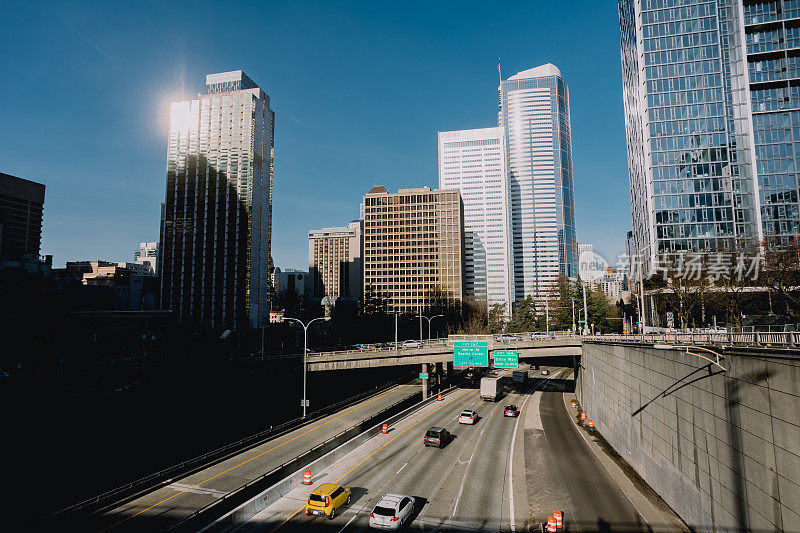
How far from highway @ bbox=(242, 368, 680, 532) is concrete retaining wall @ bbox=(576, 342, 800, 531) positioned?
130 inches

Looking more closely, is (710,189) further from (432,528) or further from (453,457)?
(432,528)

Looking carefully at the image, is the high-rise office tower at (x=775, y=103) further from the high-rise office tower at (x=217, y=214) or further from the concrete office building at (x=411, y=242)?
the high-rise office tower at (x=217, y=214)

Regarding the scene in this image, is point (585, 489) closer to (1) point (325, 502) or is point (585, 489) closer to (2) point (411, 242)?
(1) point (325, 502)

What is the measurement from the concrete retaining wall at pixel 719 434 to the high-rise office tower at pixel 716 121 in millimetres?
61546

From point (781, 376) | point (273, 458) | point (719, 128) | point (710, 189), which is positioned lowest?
point (273, 458)

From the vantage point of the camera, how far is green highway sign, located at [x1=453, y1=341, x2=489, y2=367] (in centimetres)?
5266

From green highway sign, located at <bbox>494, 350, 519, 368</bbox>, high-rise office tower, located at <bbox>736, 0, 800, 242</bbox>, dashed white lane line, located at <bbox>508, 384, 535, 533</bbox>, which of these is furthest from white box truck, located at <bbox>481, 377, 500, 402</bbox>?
high-rise office tower, located at <bbox>736, 0, 800, 242</bbox>

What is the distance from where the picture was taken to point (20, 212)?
7392 inches

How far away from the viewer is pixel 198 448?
4319cm

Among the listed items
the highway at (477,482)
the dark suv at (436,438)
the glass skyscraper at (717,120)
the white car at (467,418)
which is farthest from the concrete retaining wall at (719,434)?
the glass skyscraper at (717,120)

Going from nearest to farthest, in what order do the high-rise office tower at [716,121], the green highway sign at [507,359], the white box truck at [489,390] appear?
the green highway sign at [507,359] → the white box truck at [489,390] → the high-rise office tower at [716,121]

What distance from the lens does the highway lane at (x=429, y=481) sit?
22516 mm

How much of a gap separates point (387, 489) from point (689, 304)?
53.3 meters

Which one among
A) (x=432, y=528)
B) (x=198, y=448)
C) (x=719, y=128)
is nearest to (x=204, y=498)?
(x=432, y=528)
